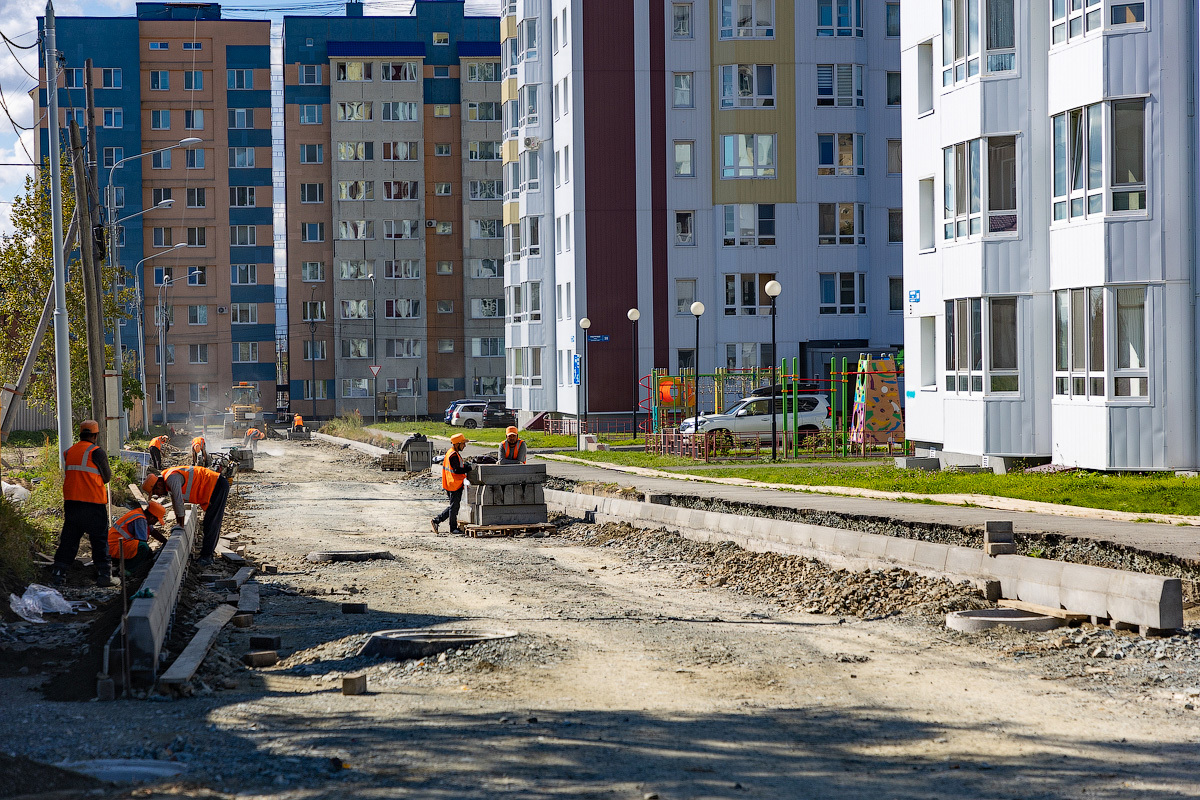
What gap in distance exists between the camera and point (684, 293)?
48719 millimetres

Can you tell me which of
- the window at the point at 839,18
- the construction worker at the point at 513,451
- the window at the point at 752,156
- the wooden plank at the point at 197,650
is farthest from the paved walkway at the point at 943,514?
the window at the point at 839,18

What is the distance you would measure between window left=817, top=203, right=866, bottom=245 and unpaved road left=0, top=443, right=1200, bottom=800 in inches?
1494

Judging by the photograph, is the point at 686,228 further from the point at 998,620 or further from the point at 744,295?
the point at 998,620

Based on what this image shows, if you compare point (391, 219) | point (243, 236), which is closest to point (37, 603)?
point (391, 219)

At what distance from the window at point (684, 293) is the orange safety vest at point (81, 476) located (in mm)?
36003

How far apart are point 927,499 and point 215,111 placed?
72346mm

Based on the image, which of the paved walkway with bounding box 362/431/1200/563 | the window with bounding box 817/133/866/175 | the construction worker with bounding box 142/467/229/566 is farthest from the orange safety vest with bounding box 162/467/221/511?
the window with bounding box 817/133/866/175

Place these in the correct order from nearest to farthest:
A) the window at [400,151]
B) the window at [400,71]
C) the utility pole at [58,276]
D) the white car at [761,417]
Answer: the utility pole at [58,276], the white car at [761,417], the window at [400,71], the window at [400,151]

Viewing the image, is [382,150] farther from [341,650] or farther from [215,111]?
[341,650]

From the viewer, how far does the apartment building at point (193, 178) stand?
79812 mm

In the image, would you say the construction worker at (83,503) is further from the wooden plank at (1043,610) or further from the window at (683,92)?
the window at (683,92)

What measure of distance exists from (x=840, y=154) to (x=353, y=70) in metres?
41.4

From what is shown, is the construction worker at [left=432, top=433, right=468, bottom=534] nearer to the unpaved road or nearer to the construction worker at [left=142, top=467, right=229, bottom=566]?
the construction worker at [left=142, top=467, right=229, bottom=566]

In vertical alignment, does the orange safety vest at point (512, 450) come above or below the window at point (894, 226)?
below
